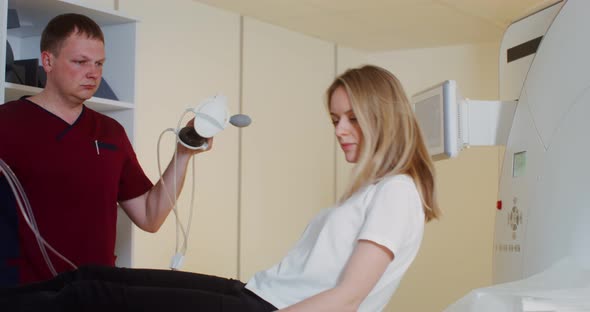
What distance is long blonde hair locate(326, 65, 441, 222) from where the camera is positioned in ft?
5.34

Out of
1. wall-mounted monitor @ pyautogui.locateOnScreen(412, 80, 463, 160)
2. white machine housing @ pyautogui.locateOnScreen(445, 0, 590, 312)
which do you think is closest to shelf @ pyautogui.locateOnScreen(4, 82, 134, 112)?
wall-mounted monitor @ pyautogui.locateOnScreen(412, 80, 463, 160)

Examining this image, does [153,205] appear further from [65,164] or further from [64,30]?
[64,30]

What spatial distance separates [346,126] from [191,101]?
242 cm

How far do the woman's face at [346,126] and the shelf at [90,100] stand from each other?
3.50 feet

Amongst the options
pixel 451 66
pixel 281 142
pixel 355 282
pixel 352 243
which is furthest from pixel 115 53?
pixel 451 66

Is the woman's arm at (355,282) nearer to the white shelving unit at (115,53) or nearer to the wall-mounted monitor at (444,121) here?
the wall-mounted monitor at (444,121)

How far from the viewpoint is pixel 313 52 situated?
15.7 ft

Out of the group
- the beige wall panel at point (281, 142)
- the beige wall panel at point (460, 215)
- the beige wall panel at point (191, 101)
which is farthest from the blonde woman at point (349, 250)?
the beige wall panel at point (460, 215)

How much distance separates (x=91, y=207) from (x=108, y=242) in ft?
0.39

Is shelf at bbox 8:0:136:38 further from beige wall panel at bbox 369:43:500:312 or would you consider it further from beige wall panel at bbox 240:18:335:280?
beige wall panel at bbox 369:43:500:312

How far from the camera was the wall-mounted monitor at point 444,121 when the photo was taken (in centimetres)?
229

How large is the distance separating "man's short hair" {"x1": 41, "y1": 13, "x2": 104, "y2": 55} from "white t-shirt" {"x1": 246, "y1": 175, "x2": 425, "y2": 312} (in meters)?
1.05

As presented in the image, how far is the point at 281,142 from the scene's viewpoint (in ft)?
15.0

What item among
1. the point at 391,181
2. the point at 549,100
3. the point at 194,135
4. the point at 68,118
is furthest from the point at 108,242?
the point at 549,100
